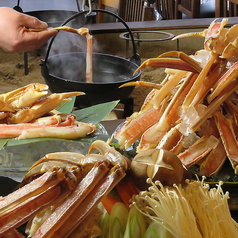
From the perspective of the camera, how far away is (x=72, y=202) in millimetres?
615

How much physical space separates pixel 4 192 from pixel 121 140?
0.35 metres

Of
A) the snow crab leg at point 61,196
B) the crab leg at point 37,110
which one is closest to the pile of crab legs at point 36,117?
the crab leg at point 37,110

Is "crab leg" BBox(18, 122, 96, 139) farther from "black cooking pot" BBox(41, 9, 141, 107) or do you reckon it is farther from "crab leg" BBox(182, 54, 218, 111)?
"black cooking pot" BBox(41, 9, 141, 107)

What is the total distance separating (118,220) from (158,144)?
0.34 meters

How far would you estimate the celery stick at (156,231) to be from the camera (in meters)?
0.64

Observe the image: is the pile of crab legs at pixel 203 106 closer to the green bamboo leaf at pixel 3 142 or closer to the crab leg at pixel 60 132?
the crab leg at pixel 60 132

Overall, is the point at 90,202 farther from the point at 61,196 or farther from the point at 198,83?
the point at 198,83

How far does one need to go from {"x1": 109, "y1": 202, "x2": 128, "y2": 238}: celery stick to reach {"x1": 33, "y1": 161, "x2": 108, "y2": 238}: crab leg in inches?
3.4

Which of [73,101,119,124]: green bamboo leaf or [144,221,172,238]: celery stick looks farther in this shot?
[73,101,119,124]: green bamboo leaf

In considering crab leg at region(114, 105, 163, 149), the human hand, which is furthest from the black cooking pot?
crab leg at region(114, 105, 163, 149)

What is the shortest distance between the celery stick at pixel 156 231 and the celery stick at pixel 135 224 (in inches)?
0.6

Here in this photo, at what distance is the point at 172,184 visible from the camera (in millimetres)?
692

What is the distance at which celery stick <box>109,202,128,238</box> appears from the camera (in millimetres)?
678

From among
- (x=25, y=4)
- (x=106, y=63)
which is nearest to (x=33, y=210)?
(x=106, y=63)
